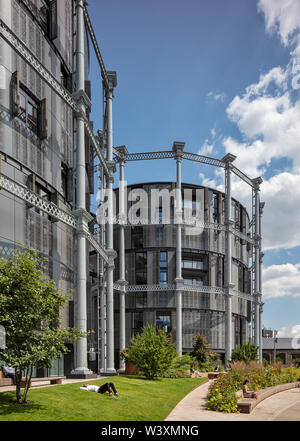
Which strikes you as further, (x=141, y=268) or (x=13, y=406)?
(x=141, y=268)

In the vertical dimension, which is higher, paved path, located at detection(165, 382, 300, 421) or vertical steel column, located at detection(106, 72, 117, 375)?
vertical steel column, located at detection(106, 72, 117, 375)

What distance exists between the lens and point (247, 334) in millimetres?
65750

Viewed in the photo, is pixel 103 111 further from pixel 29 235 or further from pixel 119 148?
pixel 29 235

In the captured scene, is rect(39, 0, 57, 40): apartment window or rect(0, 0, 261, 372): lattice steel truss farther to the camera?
rect(39, 0, 57, 40): apartment window

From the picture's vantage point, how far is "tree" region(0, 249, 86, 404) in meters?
15.2

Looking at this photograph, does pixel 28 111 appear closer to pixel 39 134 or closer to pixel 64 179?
pixel 39 134

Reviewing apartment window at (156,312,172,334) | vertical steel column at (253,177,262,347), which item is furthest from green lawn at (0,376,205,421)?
vertical steel column at (253,177,262,347)

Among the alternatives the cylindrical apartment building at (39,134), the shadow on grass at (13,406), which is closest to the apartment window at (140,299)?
the cylindrical apartment building at (39,134)

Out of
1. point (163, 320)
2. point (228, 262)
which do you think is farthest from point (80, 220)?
point (163, 320)

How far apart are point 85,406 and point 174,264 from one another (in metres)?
39.9

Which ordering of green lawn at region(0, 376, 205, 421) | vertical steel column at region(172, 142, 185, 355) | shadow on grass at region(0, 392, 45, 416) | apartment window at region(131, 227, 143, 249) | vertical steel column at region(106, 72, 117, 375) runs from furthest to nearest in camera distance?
apartment window at region(131, 227, 143, 249) → vertical steel column at region(172, 142, 185, 355) → vertical steel column at region(106, 72, 117, 375) → green lawn at region(0, 376, 205, 421) → shadow on grass at region(0, 392, 45, 416)

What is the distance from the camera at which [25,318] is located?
15.4 meters

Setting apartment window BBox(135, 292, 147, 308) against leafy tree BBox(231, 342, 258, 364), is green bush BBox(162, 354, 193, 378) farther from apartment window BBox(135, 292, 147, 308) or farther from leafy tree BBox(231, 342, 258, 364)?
apartment window BBox(135, 292, 147, 308)

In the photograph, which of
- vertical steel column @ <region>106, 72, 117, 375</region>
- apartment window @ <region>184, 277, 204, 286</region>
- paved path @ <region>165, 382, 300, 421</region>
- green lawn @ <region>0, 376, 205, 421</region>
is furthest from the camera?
apartment window @ <region>184, 277, 204, 286</region>
